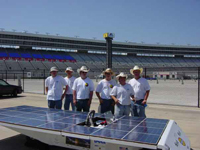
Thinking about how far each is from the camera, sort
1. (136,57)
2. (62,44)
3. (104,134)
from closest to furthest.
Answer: (104,134), (62,44), (136,57)

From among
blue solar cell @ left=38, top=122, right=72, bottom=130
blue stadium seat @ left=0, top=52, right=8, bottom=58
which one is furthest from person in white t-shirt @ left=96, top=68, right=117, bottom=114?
blue stadium seat @ left=0, top=52, right=8, bottom=58

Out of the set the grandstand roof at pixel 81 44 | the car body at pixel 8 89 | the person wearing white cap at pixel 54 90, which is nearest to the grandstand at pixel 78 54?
the grandstand roof at pixel 81 44

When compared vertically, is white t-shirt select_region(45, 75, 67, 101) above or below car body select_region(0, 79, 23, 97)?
above

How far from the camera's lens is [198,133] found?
597 cm

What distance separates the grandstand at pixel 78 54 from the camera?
59.9 m

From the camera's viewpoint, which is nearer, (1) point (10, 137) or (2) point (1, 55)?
(1) point (10, 137)

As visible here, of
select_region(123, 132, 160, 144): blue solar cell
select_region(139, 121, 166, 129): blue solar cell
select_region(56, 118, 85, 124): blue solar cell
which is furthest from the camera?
select_region(56, 118, 85, 124): blue solar cell

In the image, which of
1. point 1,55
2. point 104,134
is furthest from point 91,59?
point 104,134

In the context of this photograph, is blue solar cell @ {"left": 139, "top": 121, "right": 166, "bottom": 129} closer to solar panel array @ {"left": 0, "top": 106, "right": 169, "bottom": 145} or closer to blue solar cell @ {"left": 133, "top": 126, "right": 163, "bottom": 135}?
solar panel array @ {"left": 0, "top": 106, "right": 169, "bottom": 145}

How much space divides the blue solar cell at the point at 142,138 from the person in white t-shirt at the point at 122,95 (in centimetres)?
176

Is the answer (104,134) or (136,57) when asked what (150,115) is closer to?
(104,134)

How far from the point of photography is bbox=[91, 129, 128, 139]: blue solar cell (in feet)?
11.3

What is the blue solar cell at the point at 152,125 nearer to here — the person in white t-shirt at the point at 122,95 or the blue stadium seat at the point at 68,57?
the person in white t-shirt at the point at 122,95

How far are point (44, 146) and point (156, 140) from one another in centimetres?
260
